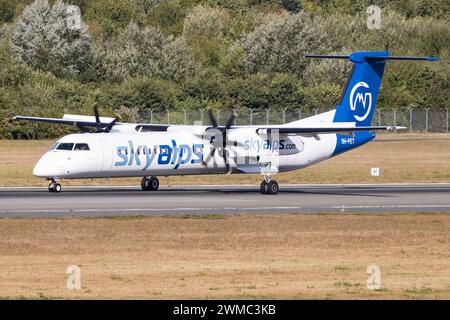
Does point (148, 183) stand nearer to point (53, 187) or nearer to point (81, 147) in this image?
point (53, 187)

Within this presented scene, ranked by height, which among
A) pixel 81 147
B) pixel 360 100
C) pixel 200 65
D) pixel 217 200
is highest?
pixel 200 65

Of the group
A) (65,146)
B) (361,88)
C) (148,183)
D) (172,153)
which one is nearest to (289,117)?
(361,88)

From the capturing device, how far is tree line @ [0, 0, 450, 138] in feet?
305

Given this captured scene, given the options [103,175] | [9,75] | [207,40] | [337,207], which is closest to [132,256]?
[337,207]

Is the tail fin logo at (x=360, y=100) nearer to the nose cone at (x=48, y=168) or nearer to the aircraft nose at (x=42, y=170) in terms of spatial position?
the nose cone at (x=48, y=168)

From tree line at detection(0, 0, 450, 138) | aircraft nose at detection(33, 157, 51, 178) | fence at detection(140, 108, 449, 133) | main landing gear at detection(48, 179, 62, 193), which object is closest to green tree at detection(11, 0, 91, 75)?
tree line at detection(0, 0, 450, 138)

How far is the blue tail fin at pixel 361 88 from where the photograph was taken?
166 ft

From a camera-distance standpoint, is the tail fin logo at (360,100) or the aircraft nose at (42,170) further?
the tail fin logo at (360,100)

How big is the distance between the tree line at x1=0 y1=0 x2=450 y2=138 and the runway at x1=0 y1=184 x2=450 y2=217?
1462 inches

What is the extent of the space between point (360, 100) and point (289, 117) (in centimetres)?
4033

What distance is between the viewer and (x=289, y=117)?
91250 mm

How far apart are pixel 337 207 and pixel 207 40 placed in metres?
84.8

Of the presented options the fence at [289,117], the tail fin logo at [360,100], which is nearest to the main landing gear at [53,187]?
the tail fin logo at [360,100]

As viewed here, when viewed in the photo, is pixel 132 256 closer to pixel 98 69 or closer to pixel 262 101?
pixel 262 101
